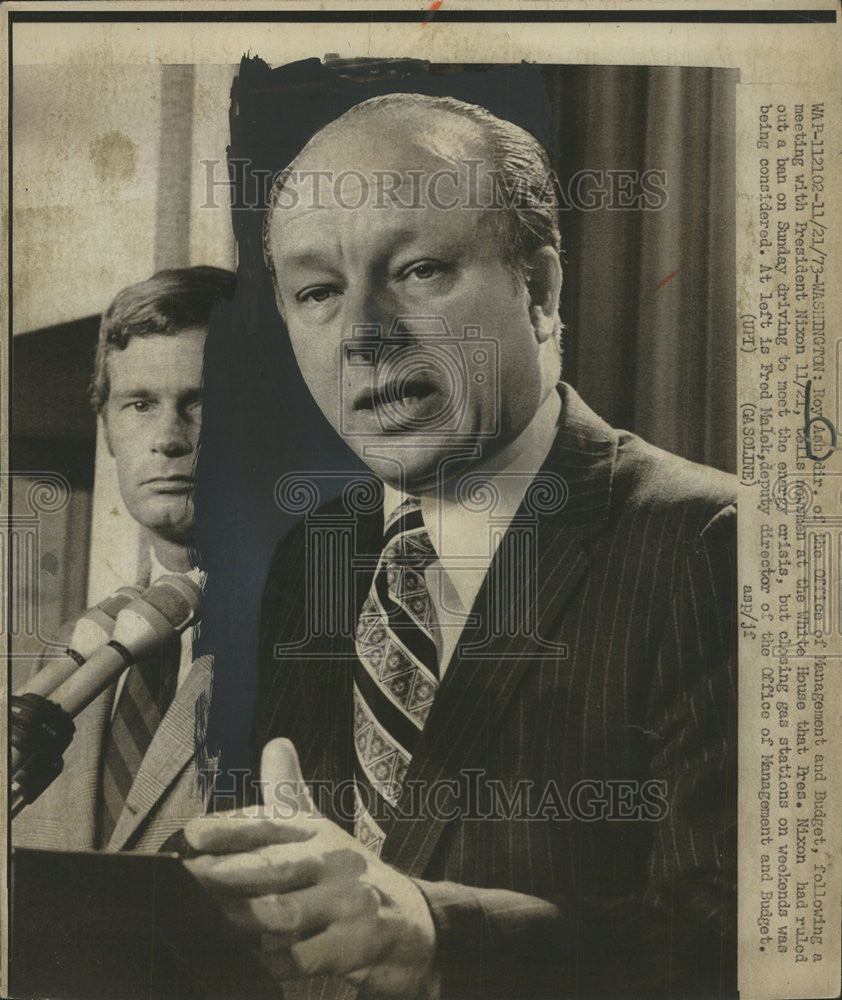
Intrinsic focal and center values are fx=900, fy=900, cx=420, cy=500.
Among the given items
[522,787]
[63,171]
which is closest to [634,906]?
[522,787]

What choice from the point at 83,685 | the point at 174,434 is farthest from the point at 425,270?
the point at 83,685

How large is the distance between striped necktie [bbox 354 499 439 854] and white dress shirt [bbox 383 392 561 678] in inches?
1.2

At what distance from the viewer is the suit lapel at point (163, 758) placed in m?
2.07

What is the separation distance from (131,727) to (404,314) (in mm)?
1138

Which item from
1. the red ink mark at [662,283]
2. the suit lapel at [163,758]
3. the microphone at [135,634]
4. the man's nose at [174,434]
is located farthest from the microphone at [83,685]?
the red ink mark at [662,283]

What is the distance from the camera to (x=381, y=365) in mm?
2049

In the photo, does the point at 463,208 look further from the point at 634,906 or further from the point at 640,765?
the point at 634,906

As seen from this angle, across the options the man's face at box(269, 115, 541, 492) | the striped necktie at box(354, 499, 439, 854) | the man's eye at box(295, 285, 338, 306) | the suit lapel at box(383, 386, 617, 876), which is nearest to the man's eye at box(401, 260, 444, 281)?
the man's face at box(269, 115, 541, 492)

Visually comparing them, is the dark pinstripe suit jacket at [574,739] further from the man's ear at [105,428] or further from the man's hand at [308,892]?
the man's ear at [105,428]

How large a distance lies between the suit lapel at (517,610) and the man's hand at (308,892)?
9 centimetres

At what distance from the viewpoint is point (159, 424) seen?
82.4 inches

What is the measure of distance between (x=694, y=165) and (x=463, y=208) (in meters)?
0.56

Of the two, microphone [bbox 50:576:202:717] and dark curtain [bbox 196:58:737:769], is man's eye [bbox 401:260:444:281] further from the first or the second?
microphone [bbox 50:576:202:717]

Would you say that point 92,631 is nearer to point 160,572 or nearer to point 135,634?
point 135,634
